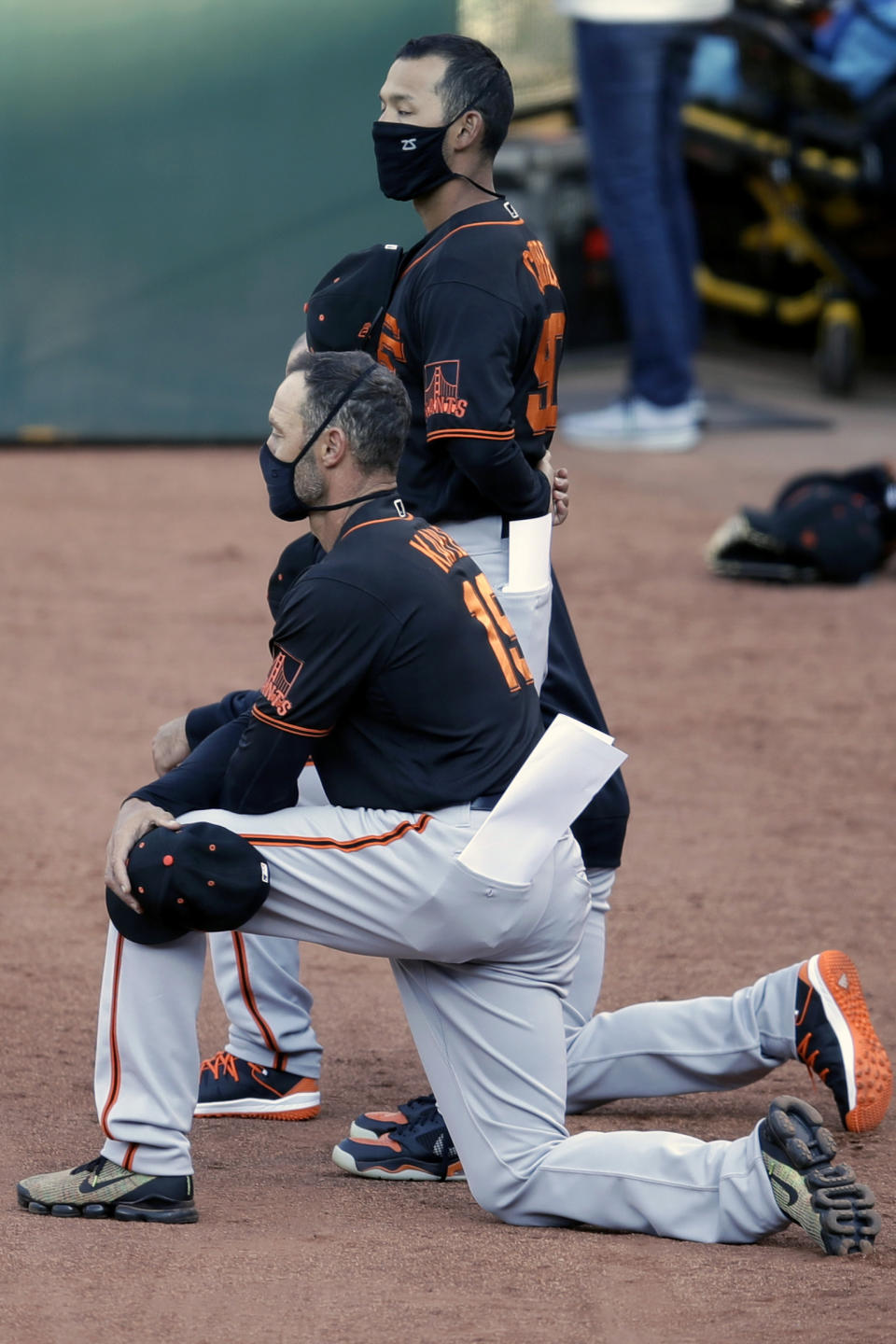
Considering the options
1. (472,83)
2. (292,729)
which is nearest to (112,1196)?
(292,729)

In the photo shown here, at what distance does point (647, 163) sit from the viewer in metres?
8.74

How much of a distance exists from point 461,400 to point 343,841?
78cm

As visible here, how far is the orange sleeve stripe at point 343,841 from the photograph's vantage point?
9.32 feet

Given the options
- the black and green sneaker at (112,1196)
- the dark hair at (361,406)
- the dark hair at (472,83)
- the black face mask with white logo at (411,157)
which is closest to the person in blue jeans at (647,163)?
the dark hair at (472,83)

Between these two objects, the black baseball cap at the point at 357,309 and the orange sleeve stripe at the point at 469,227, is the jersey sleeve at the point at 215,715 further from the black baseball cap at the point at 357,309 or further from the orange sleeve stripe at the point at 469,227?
the orange sleeve stripe at the point at 469,227

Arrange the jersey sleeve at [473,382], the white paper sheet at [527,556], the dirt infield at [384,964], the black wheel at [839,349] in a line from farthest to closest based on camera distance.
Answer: the black wheel at [839,349] < the white paper sheet at [527,556] < the jersey sleeve at [473,382] < the dirt infield at [384,964]

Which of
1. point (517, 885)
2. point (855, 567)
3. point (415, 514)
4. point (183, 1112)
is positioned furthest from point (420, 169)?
point (855, 567)

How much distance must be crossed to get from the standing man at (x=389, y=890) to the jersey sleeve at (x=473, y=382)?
255 millimetres

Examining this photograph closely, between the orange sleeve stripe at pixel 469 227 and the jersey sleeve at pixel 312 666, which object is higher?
the orange sleeve stripe at pixel 469 227

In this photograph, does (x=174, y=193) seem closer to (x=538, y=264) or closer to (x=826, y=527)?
(x=826, y=527)

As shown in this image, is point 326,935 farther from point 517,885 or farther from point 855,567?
point 855,567

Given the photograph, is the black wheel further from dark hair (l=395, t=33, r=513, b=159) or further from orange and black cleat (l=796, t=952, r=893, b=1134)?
orange and black cleat (l=796, t=952, r=893, b=1134)

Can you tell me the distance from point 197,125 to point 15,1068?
665cm

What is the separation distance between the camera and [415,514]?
3375 millimetres
